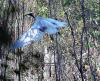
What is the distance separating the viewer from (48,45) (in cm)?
528

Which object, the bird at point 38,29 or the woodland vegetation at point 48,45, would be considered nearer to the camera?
the bird at point 38,29

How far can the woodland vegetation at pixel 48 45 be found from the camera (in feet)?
13.8

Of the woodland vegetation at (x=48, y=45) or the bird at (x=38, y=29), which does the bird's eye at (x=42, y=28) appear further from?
the woodland vegetation at (x=48, y=45)

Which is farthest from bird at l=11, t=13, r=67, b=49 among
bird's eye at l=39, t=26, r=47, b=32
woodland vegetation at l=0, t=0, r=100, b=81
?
woodland vegetation at l=0, t=0, r=100, b=81

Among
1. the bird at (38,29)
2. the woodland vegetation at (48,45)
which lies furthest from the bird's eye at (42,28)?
the woodland vegetation at (48,45)

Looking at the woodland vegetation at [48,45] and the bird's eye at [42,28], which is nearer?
the bird's eye at [42,28]

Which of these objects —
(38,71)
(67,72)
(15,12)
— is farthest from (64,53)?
(15,12)

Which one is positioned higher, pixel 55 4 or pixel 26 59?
pixel 55 4

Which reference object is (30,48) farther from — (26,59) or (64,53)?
(64,53)

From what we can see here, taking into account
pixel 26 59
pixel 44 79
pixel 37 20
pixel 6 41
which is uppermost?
pixel 37 20

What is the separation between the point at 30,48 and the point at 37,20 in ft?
3.05

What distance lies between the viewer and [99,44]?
4.98m

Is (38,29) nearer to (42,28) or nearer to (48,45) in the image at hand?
(42,28)

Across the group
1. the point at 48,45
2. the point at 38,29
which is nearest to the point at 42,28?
the point at 38,29
